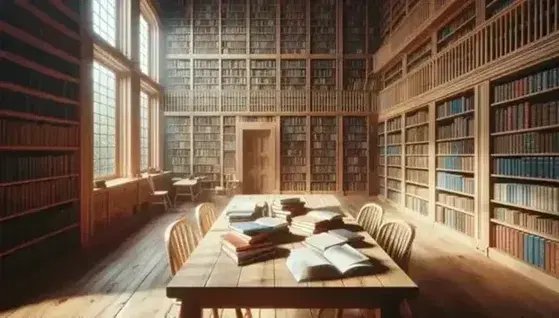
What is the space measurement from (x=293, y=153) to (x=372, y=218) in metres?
6.38

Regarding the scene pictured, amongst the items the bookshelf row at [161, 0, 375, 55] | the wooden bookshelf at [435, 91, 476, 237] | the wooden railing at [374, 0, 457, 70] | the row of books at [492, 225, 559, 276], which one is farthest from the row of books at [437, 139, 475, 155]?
the bookshelf row at [161, 0, 375, 55]

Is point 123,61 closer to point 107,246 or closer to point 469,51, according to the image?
point 107,246

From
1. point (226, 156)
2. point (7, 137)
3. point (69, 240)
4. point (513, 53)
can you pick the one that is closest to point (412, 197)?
point (513, 53)

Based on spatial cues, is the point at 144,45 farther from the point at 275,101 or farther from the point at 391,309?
the point at 391,309

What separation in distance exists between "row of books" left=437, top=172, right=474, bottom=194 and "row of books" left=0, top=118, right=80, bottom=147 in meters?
4.98

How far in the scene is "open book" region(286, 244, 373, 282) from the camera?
1381 millimetres

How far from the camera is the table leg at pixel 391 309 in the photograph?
1299 millimetres

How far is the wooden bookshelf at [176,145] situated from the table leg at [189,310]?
320 inches

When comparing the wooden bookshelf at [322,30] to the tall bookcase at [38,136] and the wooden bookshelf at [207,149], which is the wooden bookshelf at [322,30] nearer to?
the wooden bookshelf at [207,149]

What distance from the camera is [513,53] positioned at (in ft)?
11.8

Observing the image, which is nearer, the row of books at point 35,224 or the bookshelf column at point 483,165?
the row of books at point 35,224

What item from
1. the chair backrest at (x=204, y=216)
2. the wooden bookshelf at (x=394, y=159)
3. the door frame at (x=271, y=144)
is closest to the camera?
the chair backrest at (x=204, y=216)

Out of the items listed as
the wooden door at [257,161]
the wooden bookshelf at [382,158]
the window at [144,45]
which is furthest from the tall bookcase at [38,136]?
the wooden bookshelf at [382,158]

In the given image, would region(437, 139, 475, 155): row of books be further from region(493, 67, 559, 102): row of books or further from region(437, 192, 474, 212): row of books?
region(493, 67, 559, 102): row of books
